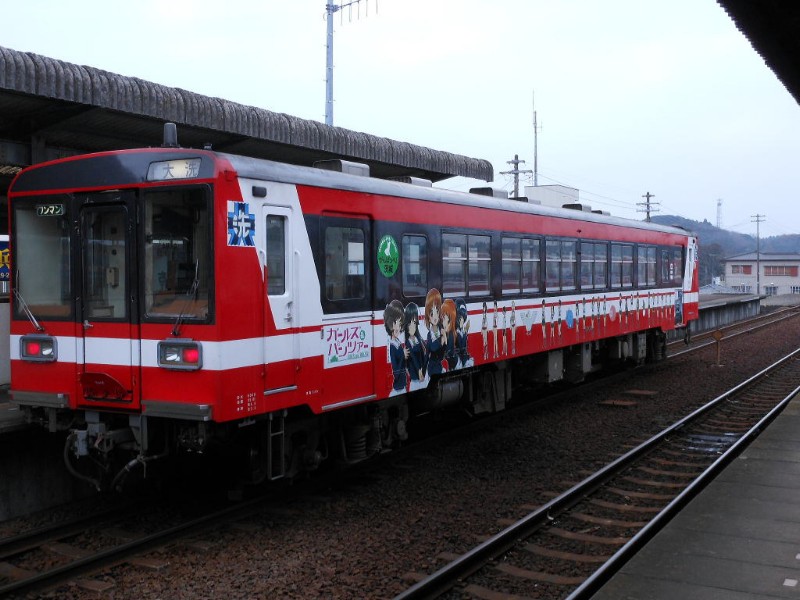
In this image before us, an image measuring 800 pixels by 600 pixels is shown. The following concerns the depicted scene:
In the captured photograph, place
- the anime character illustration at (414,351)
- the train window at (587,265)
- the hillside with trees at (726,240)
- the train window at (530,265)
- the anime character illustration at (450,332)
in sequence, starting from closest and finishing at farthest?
the anime character illustration at (414,351), the anime character illustration at (450,332), the train window at (530,265), the train window at (587,265), the hillside with trees at (726,240)

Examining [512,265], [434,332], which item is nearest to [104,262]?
[434,332]

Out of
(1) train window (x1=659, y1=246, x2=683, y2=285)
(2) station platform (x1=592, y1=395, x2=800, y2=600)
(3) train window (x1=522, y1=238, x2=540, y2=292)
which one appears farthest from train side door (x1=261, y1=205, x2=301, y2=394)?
(1) train window (x1=659, y1=246, x2=683, y2=285)

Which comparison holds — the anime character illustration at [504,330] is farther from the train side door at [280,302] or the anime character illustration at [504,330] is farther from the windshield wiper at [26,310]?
the windshield wiper at [26,310]

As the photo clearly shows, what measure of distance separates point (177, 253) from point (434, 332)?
3680 millimetres

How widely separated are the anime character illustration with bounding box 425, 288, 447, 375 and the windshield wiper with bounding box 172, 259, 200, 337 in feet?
11.2

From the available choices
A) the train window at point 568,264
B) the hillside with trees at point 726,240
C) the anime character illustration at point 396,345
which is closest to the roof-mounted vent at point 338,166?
the anime character illustration at point 396,345

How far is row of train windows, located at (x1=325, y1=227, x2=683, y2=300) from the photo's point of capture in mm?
8312

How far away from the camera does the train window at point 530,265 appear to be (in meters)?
12.0

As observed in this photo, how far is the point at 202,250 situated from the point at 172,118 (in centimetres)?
339

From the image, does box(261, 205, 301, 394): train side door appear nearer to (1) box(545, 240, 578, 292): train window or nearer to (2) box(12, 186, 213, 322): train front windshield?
(2) box(12, 186, 213, 322): train front windshield

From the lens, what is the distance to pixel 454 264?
33.5 feet

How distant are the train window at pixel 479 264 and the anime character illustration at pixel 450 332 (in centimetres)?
59

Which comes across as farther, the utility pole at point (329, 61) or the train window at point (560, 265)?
the utility pole at point (329, 61)

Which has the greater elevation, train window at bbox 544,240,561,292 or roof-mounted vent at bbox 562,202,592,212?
roof-mounted vent at bbox 562,202,592,212
